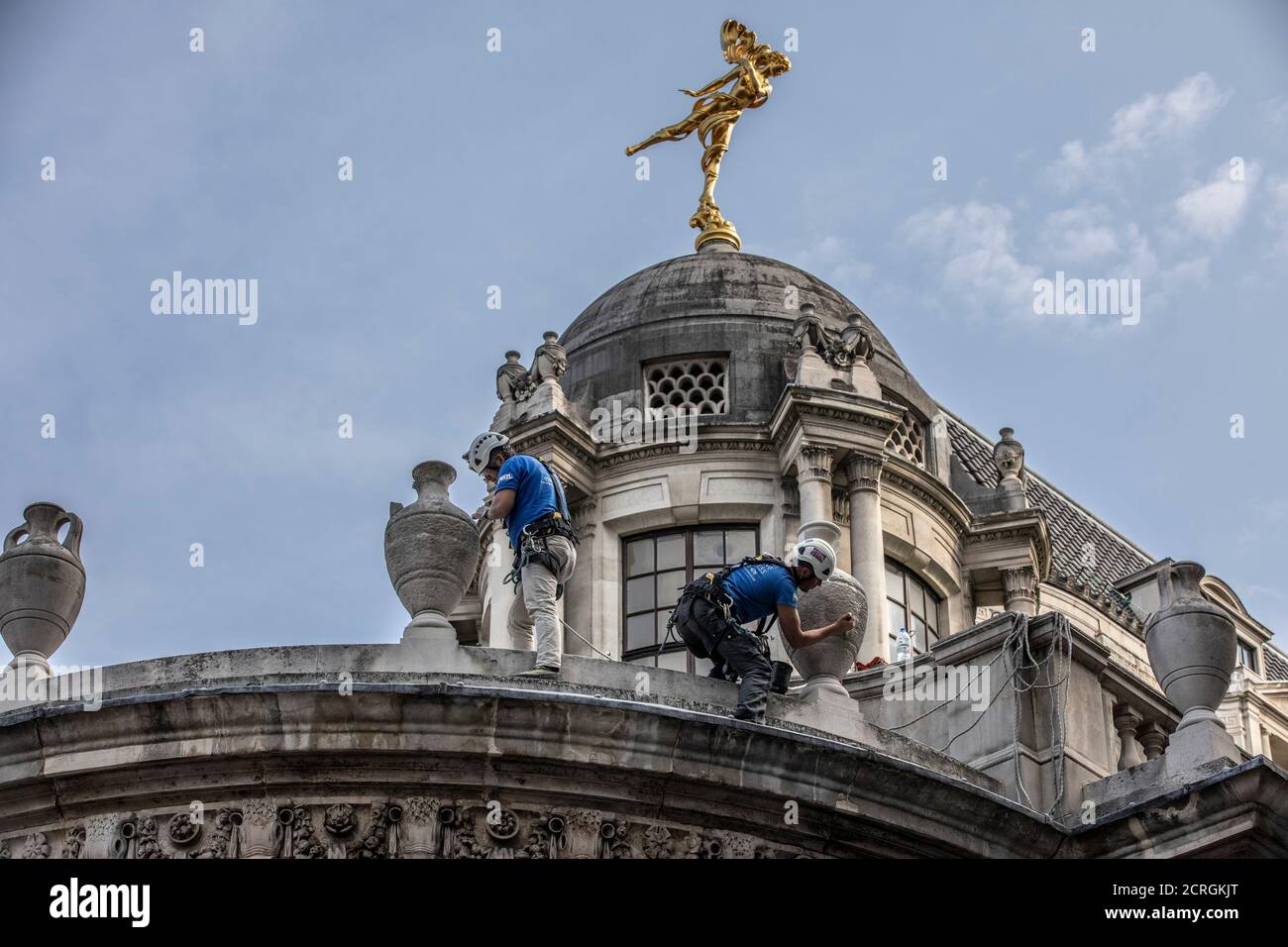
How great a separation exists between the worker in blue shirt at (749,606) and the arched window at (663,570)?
12.9 metres

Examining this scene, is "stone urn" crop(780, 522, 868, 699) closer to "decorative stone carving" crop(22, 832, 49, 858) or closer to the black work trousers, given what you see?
the black work trousers

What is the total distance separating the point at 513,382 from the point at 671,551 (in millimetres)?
3578

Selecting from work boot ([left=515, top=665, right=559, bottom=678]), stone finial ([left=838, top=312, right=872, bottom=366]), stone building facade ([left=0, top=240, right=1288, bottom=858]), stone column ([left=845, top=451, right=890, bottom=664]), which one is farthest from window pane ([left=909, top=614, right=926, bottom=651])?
work boot ([left=515, top=665, right=559, bottom=678])

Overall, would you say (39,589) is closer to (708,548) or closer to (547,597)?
(547,597)

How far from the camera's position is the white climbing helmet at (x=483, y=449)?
2294 cm

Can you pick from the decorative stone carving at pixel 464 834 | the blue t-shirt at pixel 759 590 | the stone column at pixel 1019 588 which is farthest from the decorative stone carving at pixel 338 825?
the stone column at pixel 1019 588

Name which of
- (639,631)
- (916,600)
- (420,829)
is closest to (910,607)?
(916,600)

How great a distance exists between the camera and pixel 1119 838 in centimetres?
2127

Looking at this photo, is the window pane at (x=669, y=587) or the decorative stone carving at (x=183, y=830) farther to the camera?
the window pane at (x=669, y=587)

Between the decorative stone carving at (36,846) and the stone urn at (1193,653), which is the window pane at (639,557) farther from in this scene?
the decorative stone carving at (36,846)
